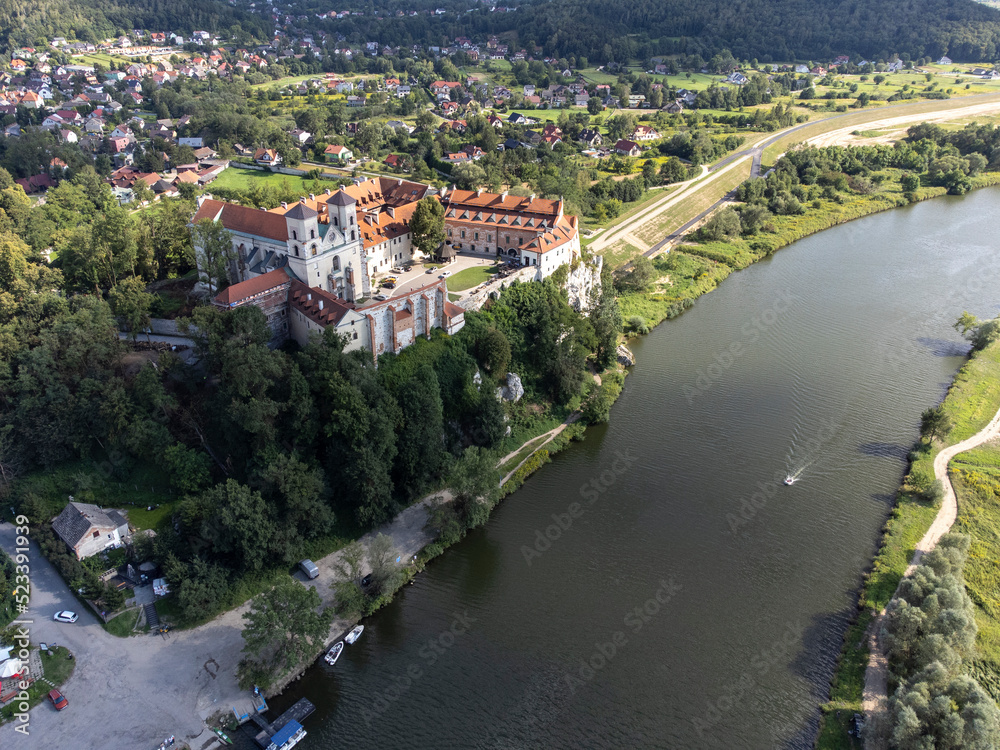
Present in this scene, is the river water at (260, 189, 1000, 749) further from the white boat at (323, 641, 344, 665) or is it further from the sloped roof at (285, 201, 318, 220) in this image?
the sloped roof at (285, 201, 318, 220)

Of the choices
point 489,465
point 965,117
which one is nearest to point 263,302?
point 489,465

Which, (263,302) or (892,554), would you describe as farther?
(263,302)

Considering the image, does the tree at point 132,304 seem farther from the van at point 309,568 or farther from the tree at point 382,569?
the tree at point 382,569

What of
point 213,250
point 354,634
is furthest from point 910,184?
point 354,634

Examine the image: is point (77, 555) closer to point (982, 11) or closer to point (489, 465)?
point (489, 465)

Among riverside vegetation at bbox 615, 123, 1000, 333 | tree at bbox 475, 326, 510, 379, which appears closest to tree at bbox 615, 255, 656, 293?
riverside vegetation at bbox 615, 123, 1000, 333
